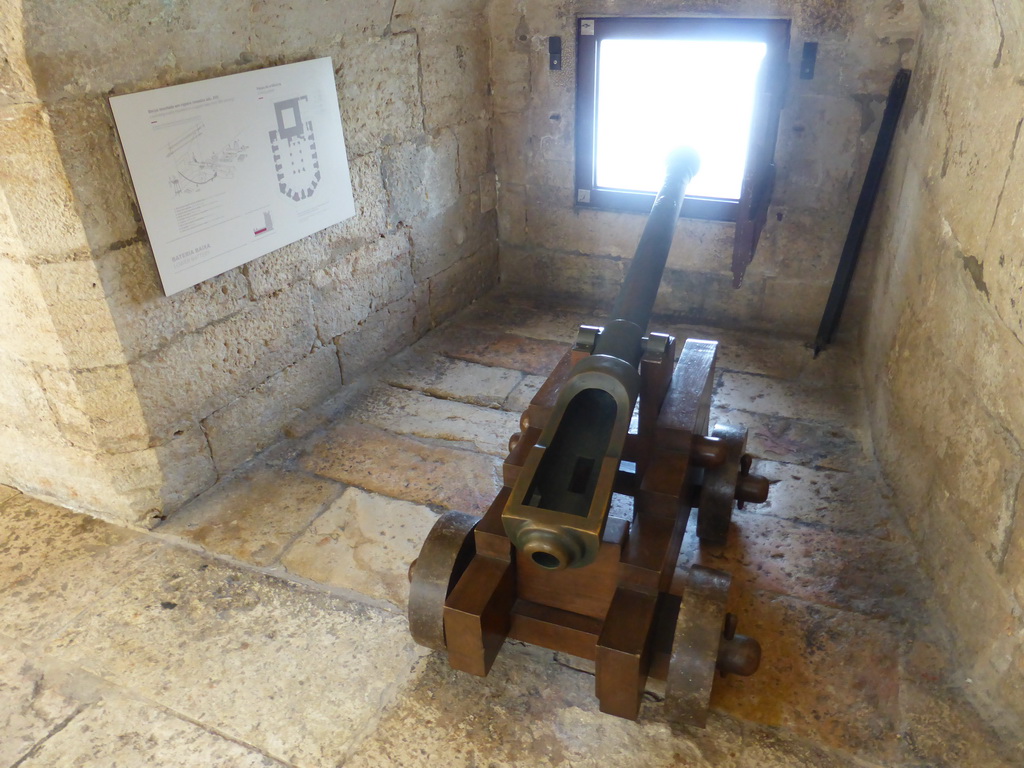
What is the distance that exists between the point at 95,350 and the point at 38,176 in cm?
50

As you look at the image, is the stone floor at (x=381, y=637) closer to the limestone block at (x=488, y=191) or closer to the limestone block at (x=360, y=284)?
the limestone block at (x=360, y=284)

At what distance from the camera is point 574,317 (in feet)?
12.9

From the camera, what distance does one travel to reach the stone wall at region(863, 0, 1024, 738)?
65.9 inches

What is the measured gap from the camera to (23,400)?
235 cm

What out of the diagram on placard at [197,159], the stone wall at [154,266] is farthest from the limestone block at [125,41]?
the diagram on placard at [197,159]

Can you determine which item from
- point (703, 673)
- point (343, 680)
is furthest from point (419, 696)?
point (703, 673)

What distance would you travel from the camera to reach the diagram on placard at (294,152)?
8.47 feet

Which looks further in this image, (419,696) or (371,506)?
(371,506)

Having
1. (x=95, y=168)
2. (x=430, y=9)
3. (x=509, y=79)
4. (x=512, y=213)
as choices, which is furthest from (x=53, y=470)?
(x=509, y=79)

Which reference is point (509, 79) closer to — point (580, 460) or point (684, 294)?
point (684, 294)

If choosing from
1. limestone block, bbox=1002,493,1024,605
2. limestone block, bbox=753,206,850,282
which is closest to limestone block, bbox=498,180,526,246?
limestone block, bbox=753,206,850,282

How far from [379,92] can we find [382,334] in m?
1.03

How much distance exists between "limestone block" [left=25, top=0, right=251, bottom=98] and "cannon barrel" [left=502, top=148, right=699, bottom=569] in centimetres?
148

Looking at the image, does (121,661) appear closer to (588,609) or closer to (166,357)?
(166,357)
